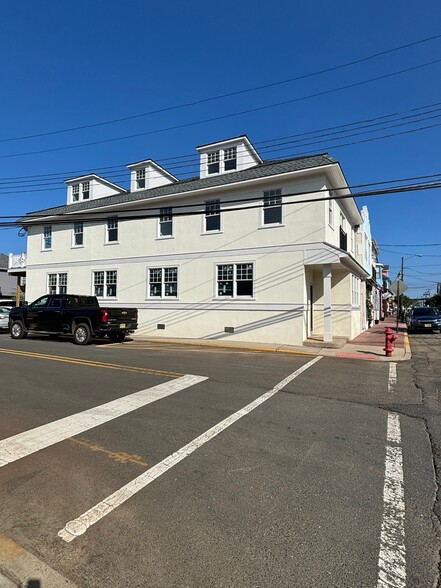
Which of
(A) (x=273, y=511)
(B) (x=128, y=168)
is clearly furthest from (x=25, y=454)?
(B) (x=128, y=168)

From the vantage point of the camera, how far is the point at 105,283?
21562 mm

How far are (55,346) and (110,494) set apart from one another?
12.3 meters

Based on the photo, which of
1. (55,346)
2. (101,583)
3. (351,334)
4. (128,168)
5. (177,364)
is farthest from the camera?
(128,168)

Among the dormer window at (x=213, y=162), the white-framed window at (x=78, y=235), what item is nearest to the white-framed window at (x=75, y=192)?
the white-framed window at (x=78, y=235)

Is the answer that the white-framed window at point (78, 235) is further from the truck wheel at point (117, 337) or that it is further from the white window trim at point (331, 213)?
the white window trim at point (331, 213)

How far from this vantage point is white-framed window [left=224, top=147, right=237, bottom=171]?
62.6ft

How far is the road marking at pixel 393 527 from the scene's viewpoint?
2480 mm

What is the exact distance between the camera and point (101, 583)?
7.90ft

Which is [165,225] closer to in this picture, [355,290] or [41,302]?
[41,302]

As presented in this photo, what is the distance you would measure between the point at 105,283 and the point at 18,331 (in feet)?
17.8

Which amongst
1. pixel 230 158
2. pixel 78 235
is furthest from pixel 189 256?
pixel 78 235

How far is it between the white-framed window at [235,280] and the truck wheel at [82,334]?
6.04m

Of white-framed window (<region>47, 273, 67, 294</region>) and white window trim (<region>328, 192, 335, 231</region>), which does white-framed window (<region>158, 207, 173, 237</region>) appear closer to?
white-framed window (<region>47, 273, 67, 294</region>)

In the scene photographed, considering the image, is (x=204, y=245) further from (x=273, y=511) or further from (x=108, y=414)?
(x=273, y=511)
